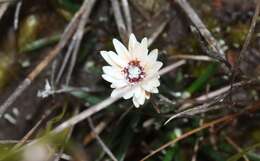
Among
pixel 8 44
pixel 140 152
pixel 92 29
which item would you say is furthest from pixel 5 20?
pixel 140 152

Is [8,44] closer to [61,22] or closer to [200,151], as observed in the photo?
[61,22]

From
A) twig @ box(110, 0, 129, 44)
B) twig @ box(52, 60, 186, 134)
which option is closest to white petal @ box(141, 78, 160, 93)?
twig @ box(52, 60, 186, 134)

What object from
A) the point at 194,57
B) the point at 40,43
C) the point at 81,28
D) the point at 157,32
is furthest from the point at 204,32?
the point at 40,43

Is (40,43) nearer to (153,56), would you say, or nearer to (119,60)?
(119,60)

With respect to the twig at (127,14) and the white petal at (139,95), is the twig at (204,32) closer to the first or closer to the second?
the twig at (127,14)

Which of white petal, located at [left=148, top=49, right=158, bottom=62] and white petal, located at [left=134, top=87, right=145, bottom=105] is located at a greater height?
white petal, located at [left=148, top=49, right=158, bottom=62]

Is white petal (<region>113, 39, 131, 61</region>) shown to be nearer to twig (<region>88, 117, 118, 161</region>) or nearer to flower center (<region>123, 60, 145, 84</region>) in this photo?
flower center (<region>123, 60, 145, 84</region>)
